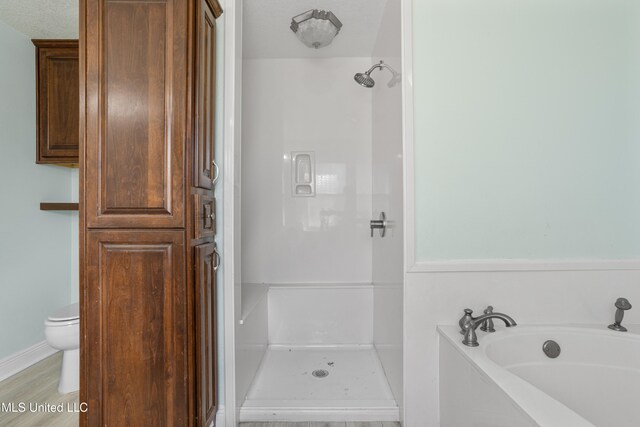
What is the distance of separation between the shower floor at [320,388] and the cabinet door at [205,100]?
1.20 metres

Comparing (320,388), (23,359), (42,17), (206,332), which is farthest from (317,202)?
(23,359)

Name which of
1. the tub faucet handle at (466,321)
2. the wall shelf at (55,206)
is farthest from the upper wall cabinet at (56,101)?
the tub faucet handle at (466,321)

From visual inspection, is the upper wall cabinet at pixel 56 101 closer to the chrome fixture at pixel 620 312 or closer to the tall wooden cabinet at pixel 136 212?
the tall wooden cabinet at pixel 136 212

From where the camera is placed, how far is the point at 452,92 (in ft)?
4.62

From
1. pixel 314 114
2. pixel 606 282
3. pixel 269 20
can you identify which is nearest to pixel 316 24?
pixel 269 20

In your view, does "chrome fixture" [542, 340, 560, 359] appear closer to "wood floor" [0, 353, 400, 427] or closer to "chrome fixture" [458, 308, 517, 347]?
"chrome fixture" [458, 308, 517, 347]

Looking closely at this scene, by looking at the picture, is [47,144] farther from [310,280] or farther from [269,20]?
[310,280]

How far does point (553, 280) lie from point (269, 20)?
222cm

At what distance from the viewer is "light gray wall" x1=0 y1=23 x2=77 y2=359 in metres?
2.01

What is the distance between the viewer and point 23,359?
2.07m

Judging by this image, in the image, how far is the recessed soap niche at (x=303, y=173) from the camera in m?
2.59

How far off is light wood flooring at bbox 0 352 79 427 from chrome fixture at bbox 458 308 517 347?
188cm

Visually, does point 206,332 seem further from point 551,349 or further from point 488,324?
point 551,349

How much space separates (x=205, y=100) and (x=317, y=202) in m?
1.43
